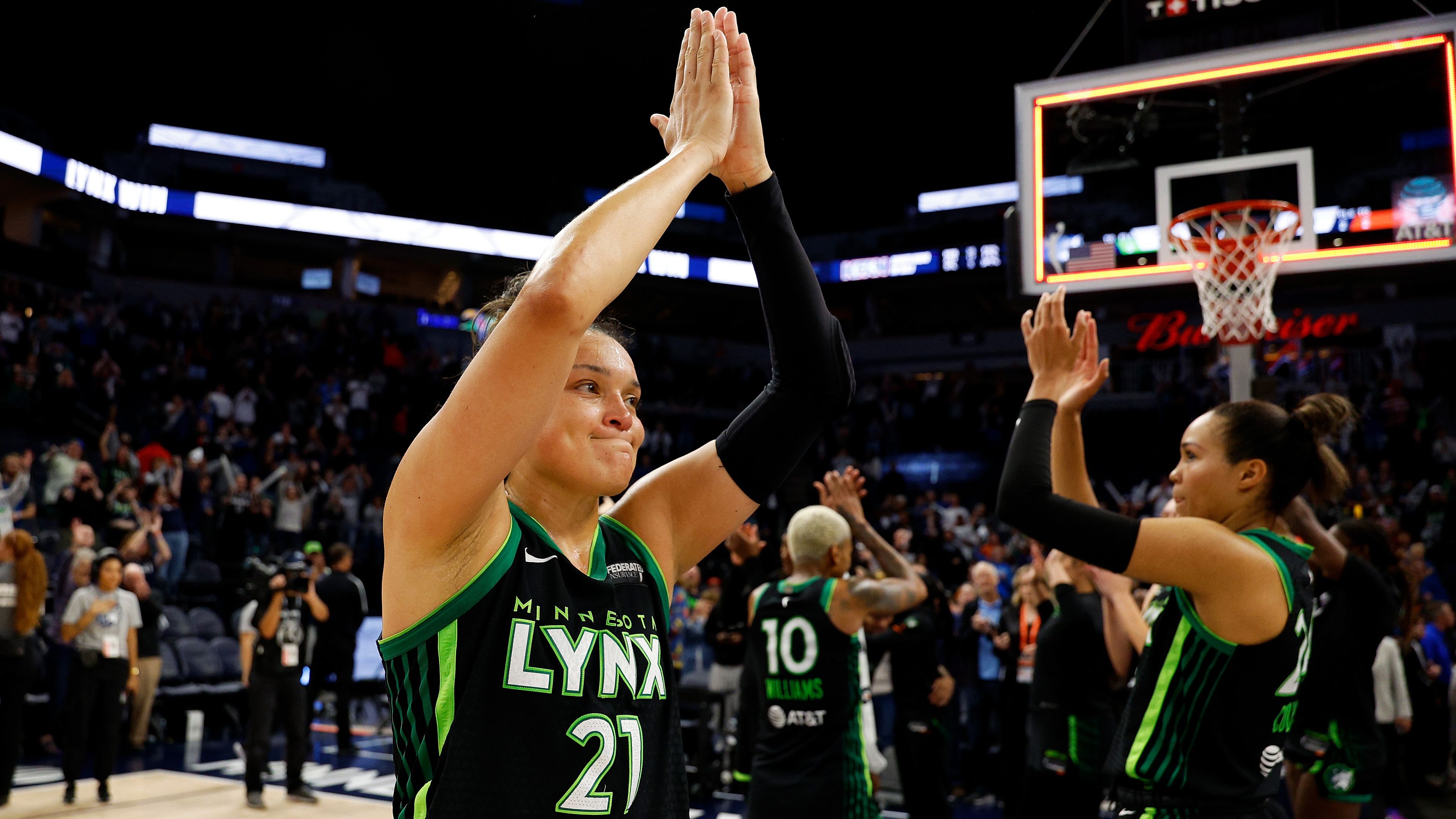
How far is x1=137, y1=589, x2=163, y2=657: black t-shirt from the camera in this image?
9.77 metres

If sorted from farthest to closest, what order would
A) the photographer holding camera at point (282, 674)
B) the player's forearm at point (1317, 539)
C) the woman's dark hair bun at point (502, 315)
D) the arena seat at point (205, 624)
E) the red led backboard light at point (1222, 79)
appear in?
the arena seat at point (205, 624) < the photographer holding camera at point (282, 674) < the red led backboard light at point (1222, 79) < the player's forearm at point (1317, 539) < the woman's dark hair bun at point (502, 315)

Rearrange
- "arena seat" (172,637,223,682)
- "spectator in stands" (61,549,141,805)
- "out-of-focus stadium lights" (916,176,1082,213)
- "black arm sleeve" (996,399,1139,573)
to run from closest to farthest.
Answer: "black arm sleeve" (996,399,1139,573)
"spectator in stands" (61,549,141,805)
"arena seat" (172,637,223,682)
"out-of-focus stadium lights" (916,176,1082,213)

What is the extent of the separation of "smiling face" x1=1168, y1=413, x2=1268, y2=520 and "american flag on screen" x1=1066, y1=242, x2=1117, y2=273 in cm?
434

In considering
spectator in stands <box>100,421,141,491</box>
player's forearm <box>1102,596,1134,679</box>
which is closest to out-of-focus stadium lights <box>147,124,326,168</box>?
spectator in stands <box>100,421,141,491</box>

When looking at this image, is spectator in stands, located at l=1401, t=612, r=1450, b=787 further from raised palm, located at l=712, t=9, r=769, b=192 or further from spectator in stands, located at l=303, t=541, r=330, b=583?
spectator in stands, located at l=303, t=541, r=330, b=583

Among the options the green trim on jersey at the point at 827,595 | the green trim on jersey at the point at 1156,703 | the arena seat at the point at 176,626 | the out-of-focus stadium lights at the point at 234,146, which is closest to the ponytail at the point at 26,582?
the arena seat at the point at 176,626

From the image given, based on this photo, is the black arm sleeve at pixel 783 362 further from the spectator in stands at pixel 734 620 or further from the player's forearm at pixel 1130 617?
the spectator in stands at pixel 734 620

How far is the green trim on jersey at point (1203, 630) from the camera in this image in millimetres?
2562

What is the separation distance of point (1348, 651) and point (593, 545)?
4.25 meters

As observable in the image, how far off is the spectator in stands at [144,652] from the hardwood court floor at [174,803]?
1.53 metres

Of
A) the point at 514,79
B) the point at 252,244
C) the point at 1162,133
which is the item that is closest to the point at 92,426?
the point at 252,244

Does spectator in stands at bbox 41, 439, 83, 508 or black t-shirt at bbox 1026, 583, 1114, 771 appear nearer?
black t-shirt at bbox 1026, 583, 1114, 771

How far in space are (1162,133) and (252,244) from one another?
2279 cm

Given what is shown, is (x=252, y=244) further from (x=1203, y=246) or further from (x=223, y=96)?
(x=1203, y=246)
